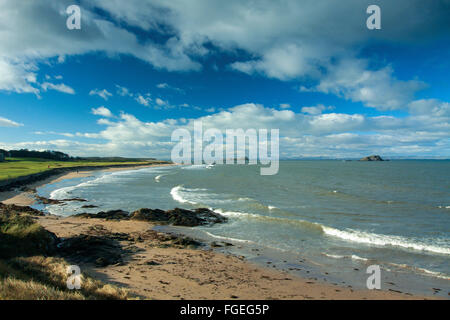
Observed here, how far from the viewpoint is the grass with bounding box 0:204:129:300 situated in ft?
Answer: 18.5

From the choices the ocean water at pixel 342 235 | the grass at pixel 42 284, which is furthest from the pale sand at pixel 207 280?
the grass at pixel 42 284

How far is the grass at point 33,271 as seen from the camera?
565cm

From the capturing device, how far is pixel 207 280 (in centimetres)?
975

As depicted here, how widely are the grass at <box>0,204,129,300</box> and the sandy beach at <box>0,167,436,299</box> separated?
4.29 feet

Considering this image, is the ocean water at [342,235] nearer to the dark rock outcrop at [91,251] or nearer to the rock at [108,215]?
the rock at [108,215]

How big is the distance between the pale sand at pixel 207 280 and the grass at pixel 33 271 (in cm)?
135

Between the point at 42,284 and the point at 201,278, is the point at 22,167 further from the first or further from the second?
the point at 201,278

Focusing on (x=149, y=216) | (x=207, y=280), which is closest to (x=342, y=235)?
(x=207, y=280)

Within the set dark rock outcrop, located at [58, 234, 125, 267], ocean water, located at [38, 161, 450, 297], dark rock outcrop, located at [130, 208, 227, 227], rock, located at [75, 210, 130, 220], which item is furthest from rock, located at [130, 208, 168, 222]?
dark rock outcrop, located at [58, 234, 125, 267]

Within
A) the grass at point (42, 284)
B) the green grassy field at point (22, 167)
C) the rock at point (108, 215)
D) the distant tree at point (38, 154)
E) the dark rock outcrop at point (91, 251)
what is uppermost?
the distant tree at point (38, 154)

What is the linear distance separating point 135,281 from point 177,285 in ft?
5.07

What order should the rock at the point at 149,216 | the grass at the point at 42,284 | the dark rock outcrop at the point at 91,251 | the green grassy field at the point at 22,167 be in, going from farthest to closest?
the green grassy field at the point at 22,167
the rock at the point at 149,216
the dark rock outcrop at the point at 91,251
the grass at the point at 42,284

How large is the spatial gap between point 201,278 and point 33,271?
5.68 meters

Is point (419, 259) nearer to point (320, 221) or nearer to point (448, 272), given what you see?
point (448, 272)
